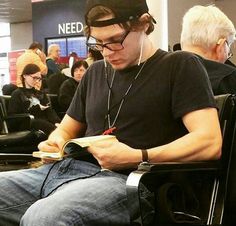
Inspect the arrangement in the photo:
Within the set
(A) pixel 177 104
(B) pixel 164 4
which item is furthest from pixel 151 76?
(B) pixel 164 4

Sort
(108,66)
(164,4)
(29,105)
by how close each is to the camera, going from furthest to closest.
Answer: (29,105), (164,4), (108,66)

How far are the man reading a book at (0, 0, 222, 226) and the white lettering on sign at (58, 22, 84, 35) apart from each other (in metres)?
9.38

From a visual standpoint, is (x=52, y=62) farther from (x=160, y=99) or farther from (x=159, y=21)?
(x=160, y=99)

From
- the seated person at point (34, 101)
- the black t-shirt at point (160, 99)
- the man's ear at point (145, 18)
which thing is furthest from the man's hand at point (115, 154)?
the seated person at point (34, 101)

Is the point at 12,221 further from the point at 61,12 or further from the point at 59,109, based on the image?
the point at 61,12

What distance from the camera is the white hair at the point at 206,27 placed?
7.33 feet

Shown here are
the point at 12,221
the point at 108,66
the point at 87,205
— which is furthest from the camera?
the point at 108,66

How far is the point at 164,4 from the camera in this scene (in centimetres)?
340

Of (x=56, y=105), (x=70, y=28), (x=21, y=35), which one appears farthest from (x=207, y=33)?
(x=21, y=35)

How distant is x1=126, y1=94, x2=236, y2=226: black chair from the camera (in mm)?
1527

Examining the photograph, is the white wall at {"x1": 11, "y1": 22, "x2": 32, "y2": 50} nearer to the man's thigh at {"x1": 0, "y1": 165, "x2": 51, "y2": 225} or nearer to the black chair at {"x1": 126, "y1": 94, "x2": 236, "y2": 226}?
the man's thigh at {"x1": 0, "y1": 165, "x2": 51, "y2": 225}

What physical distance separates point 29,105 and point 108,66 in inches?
137

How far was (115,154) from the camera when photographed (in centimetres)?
151

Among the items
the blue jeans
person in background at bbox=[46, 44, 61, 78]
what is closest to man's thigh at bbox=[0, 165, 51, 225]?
the blue jeans
